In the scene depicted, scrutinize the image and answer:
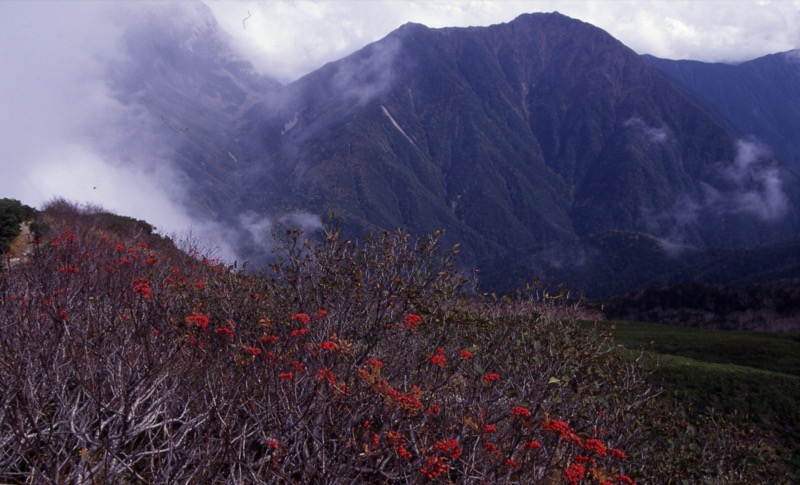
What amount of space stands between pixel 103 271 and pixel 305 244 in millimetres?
4785

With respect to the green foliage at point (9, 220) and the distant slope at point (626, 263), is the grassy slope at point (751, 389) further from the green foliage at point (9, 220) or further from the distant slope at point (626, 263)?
the distant slope at point (626, 263)

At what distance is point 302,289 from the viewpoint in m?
8.91

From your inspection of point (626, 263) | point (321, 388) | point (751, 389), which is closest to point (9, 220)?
point (321, 388)

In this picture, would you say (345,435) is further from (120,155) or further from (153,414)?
(120,155)

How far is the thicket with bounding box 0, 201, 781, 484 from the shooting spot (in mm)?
4488

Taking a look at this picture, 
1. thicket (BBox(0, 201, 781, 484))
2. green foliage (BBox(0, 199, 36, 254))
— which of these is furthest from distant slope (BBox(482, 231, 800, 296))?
thicket (BBox(0, 201, 781, 484))

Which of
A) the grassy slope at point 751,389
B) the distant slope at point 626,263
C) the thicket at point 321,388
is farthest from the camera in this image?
the distant slope at point 626,263

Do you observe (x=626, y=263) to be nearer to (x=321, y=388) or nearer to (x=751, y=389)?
(x=751, y=389)

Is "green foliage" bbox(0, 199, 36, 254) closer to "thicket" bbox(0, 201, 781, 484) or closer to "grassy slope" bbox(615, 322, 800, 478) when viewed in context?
"thicket" bbox(0, 201, 781, 484)

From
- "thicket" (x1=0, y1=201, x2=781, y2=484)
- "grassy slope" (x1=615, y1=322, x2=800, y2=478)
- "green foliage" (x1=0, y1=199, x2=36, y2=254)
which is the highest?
"green foliage" (x1=0, y1=199, x2=36, y2=254)

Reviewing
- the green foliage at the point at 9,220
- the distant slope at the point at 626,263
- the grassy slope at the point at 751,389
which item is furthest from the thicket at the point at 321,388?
the distant slope at the point at 626,263

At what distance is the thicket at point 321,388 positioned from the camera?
449 centimetres

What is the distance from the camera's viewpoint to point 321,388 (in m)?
5.54

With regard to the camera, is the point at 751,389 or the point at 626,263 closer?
the point at 751,389
